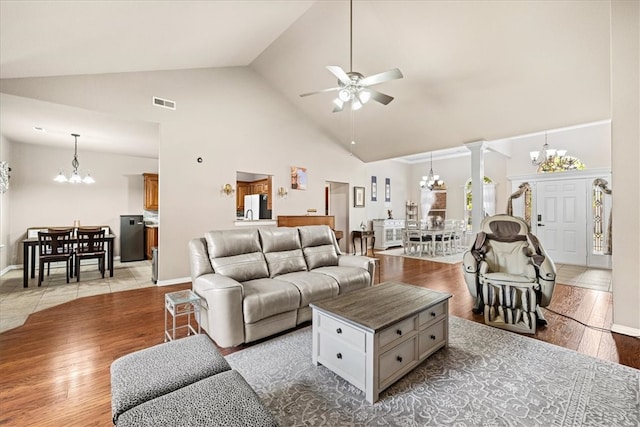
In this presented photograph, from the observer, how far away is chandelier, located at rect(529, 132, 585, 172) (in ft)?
20.3

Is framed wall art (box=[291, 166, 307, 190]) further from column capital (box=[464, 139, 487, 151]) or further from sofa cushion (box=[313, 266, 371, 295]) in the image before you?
column capital (box=[464, 139, 487, 151])

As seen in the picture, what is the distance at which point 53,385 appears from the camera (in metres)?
2.00

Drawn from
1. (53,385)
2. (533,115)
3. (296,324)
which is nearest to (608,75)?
(533,115)

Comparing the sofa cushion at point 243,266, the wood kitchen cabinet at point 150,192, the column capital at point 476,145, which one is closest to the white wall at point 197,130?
the sofa cushion at point 243,266

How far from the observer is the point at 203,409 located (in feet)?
3.64

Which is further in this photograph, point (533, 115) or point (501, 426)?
point (533, 115)

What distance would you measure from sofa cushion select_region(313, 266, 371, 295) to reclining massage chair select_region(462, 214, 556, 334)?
4.14 ft

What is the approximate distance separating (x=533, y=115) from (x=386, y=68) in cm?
263

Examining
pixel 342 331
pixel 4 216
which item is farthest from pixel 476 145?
pixel 4 216

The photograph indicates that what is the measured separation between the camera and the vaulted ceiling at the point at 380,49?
9.44ft

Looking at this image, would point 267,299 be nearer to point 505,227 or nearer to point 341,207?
point 505,227

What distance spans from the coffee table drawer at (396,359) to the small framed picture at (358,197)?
6146 millimetres

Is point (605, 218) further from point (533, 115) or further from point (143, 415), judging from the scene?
point (143, 415)

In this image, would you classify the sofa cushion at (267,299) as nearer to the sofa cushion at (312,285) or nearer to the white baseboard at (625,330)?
the sofa cushion at (312,285)
